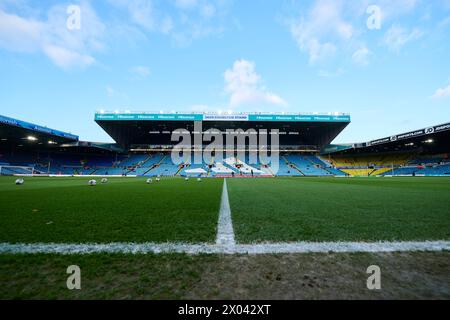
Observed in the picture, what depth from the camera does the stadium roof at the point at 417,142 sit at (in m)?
23.4

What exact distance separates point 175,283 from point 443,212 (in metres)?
4.79

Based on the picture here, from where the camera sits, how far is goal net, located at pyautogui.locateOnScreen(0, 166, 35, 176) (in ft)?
97.0

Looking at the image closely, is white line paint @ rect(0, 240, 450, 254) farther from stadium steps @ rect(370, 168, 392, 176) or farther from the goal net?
the goal net

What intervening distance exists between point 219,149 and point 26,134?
31490 millimetres

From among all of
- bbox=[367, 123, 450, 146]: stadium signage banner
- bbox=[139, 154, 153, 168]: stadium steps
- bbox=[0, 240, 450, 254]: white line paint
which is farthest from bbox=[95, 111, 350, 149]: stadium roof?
bbox=[0, 240, 450, 254]: white line paint

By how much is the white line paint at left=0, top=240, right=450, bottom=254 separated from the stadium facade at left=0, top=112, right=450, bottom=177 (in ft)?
97.0

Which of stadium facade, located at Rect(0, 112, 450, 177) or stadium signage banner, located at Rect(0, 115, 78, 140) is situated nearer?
stadium signage banner, located at Rect(0, 115, 78, 140)

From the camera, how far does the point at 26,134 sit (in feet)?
86.9

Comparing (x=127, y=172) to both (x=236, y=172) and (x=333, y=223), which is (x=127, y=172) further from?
(x=333, y=223)

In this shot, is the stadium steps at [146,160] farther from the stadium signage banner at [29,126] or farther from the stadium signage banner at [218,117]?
the stadium signage banner at [29,126]

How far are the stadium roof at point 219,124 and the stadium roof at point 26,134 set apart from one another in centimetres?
574

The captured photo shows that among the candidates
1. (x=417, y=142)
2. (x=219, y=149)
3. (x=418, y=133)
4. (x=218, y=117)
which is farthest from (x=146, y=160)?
(x=417, y=142)

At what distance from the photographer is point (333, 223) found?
2676mm
